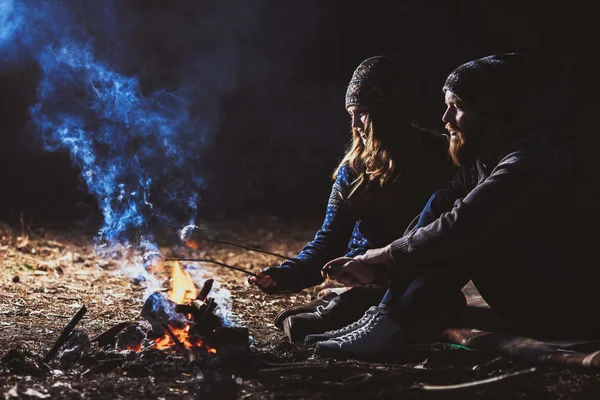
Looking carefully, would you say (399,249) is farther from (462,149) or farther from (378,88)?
(378,88)

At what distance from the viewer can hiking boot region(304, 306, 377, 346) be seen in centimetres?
364

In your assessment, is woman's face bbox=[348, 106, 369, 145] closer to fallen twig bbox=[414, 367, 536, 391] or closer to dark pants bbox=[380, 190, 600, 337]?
dark pants bbox=[380, 190, 600, 337]

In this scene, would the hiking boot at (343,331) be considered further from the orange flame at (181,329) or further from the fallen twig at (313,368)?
the orange flame at (181,329)

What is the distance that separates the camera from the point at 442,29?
1052 cm

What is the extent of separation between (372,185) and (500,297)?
1.20m

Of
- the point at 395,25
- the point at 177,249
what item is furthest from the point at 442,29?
the point at 177,249

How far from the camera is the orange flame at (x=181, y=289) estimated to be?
13.6 ft

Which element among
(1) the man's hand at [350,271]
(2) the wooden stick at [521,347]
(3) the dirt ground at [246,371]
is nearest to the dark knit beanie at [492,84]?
(1) the man's hand at [350,271]

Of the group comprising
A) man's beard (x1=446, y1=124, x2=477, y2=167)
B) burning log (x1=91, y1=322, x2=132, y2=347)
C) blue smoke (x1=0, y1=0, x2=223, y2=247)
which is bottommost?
burning log (x1=91, y1=322, x2=132, y2=347)

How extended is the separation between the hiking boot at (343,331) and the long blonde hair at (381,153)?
3.05 ft

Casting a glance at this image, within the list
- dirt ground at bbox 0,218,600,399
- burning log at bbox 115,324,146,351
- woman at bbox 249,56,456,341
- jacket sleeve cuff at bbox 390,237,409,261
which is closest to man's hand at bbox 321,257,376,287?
jacket sleeve cuff at bbox 390,237,409,261

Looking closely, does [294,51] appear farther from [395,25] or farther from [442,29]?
[442,29]

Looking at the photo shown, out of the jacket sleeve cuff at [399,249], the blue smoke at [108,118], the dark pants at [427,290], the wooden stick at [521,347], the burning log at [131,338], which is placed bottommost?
the wooden stick at [521,347]

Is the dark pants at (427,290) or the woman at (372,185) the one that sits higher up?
the woman at (372,185)
